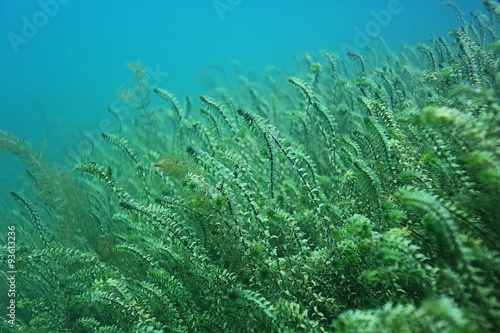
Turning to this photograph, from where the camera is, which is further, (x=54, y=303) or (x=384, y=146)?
(x=54, y=303)

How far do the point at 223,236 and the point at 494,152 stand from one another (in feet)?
5.23

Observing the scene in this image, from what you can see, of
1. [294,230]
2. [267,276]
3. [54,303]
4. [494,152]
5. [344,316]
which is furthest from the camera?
[54,303]

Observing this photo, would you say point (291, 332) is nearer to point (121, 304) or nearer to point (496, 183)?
point (121, 304)

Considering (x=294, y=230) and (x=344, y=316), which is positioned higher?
(x=294, y=230)

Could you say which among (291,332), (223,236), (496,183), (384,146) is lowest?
(291,332)

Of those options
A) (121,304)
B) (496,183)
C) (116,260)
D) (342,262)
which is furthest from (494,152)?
(116,260)

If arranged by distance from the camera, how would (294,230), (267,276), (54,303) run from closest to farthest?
(267,276) < (294,230) < (54,303)

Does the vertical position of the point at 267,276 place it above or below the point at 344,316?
above

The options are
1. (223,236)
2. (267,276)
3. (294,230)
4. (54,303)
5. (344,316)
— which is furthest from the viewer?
(54,303)

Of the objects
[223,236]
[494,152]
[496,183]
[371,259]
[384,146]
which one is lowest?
[371,259]

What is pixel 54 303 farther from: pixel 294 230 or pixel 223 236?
pixel 294 230

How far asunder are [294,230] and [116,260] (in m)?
1.91

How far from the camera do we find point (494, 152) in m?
1.38

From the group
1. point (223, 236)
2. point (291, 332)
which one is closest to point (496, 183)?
point (291, 332)
